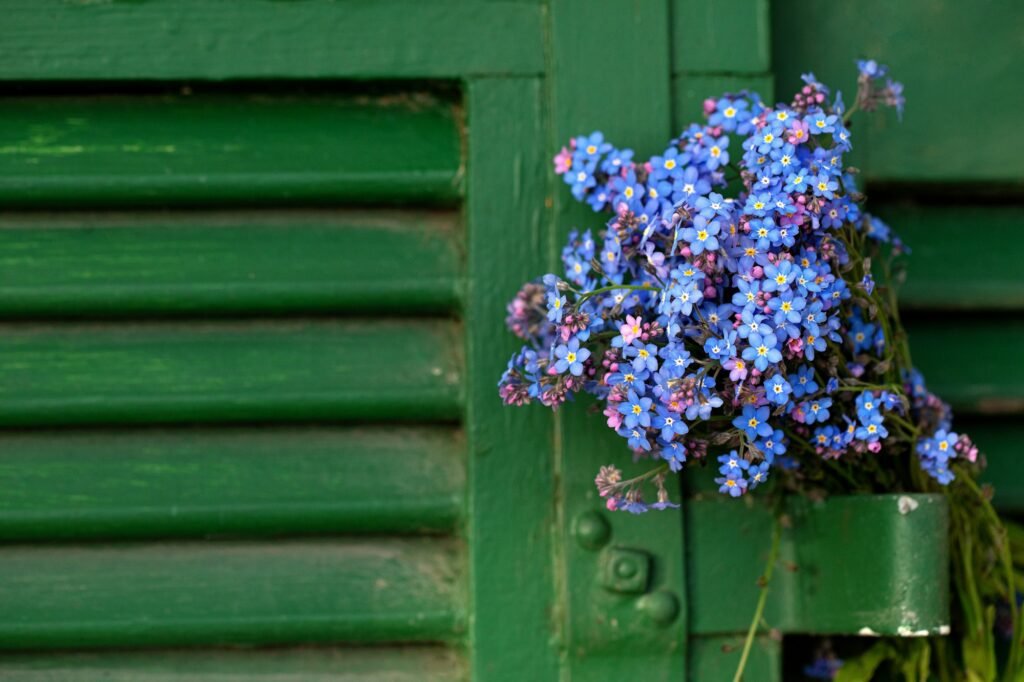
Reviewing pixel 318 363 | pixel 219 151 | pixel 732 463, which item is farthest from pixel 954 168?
pixel 219 151

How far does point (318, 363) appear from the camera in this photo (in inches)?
81.5

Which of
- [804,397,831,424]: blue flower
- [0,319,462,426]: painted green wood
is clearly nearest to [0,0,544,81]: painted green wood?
[0,319,462,426]: painted green wood

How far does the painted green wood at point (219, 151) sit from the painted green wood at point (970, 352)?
1.06m

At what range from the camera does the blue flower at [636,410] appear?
1744 mm

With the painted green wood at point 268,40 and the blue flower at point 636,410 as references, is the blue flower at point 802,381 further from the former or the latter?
the painted green wood at point 268,40

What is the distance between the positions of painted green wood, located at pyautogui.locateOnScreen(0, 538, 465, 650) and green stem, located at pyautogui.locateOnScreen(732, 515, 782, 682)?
1.75 feet

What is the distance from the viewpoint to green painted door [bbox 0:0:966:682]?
2010 millimetres

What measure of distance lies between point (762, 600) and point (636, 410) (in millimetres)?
503

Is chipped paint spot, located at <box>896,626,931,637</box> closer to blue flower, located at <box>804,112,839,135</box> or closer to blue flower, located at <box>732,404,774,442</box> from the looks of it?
blue flower, located at <box>732,404,774,442</box>

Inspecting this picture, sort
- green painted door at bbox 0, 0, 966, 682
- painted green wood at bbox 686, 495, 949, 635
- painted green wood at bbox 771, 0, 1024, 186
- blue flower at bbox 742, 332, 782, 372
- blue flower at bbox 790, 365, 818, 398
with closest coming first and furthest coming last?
blue flower at bbox 742, 332, 782, 372 → blue flower at bbox 790, 365, 818, 398 → painted green wood at bbox 686, 495, 949, 635 → green painted door at bbox 0, 0, 966, 682 → painted green wood at bbox 771, 0, 1024, 186

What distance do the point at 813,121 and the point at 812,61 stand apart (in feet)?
1.55

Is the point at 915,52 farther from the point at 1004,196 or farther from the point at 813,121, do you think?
the point at 813,121

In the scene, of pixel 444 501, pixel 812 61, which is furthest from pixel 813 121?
pixel 444 501

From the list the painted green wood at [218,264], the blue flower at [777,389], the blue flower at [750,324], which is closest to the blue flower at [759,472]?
the blue flower at [777,389]
